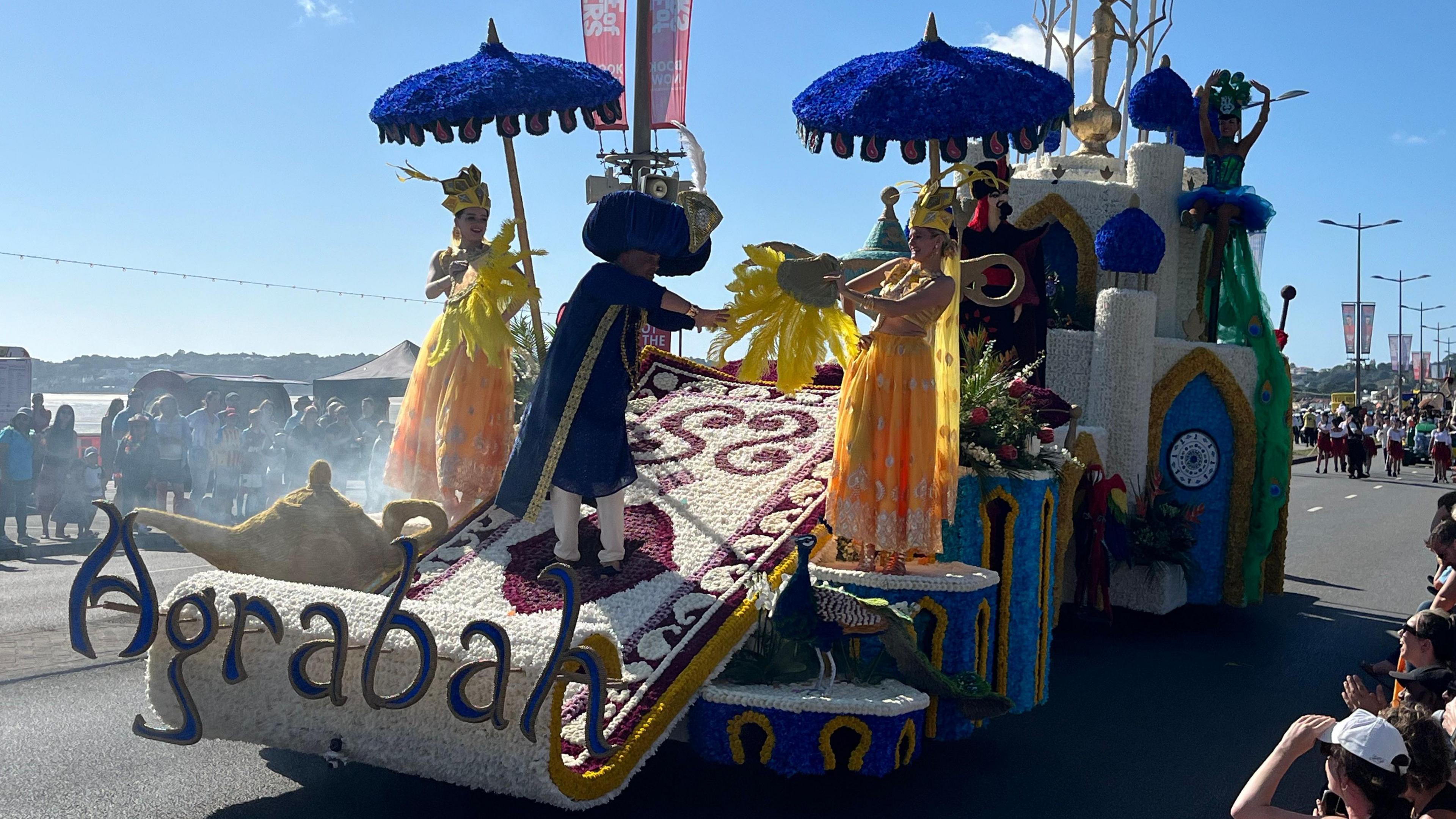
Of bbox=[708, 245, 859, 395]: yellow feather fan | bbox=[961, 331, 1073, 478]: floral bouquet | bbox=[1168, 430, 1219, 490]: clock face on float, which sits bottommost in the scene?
bbox=[1168, 430, 1219, 490]: clock face on float

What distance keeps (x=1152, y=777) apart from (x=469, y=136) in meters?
5.37

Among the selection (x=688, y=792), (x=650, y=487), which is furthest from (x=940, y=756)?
(x=650, y=487)

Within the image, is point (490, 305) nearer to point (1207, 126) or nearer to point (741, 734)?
point (741, 734)

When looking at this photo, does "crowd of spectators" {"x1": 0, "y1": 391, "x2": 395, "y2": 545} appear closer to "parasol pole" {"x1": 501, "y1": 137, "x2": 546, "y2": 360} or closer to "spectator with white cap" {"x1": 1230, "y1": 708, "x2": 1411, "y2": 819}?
"parasol pole" {"x1": 501, "y1": 137, "x2": 546, "y2": 360}

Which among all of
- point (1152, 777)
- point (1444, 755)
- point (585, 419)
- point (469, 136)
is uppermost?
point (469, 136)

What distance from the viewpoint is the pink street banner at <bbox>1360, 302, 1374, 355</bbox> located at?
44156 millimetres

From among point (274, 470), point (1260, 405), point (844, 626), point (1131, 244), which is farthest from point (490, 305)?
point (274, 470)

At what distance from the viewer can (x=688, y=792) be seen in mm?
5098

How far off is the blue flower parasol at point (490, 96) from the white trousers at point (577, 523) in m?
2.48

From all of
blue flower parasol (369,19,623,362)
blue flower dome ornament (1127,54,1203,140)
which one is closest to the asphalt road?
blue flower parasol (369,19,623,362)

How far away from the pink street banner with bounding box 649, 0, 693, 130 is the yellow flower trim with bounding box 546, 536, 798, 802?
38.1 ft

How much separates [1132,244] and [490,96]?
5.15 metres

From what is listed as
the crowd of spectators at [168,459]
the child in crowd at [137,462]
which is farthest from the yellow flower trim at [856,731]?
the child in crowd at [137,462]

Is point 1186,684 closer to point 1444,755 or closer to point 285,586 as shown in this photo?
point 1444,755
